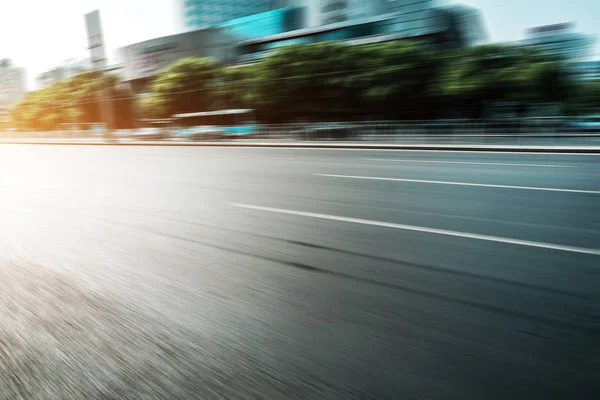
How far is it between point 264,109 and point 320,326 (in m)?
37.7

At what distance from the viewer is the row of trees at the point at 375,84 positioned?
29.3m

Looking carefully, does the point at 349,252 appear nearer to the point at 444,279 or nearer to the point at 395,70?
the point at 444,279

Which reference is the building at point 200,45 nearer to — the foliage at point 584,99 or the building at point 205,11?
the building at point 205,11

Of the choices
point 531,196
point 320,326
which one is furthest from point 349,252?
point 531,196

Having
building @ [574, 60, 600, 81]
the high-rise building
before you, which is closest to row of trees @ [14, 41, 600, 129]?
building @ [574, 60, 600, 81]

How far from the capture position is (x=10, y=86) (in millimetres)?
108625

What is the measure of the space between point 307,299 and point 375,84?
33.0m

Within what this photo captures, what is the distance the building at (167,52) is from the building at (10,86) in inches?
1667

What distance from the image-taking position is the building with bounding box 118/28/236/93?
6084cm

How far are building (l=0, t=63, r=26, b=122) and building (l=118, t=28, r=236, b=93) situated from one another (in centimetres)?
4234

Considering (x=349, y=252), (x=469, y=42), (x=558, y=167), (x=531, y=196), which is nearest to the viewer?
(x=349, y=252)

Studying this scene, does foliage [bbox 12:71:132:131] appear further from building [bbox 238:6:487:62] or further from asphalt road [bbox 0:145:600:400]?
asphalt road [bbox 0:145:600:400]

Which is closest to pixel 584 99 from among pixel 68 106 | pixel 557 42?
pixel 557 42

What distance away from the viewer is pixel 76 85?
53719 millimetres
